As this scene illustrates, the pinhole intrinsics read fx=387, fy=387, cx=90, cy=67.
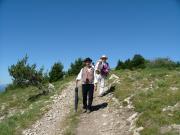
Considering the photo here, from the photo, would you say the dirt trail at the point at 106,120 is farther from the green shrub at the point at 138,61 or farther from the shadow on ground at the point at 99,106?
the green shrub at the point at 138,61

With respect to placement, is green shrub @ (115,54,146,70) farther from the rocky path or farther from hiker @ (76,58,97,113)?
hiker @ (76,58,97,113)

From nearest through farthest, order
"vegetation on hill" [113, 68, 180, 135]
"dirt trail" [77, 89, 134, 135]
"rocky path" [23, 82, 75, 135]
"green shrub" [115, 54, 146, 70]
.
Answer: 1. "vegetation on hill" [113, 68, 180, 135]
2. "dirt trail" [77, 89, 134, 135]
3. "rocky path" [23, 82, 75, 135]
4. "green shrub" [115, 54, 146, 70]

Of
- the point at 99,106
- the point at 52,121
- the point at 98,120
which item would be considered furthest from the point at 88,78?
the point at 52,121

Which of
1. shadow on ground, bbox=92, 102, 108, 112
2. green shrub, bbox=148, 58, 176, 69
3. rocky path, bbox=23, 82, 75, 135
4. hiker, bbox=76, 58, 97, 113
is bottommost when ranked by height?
rocky path, bbox=23, 82, 75, 135

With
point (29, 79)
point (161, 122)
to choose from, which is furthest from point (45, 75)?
point (161, 122)

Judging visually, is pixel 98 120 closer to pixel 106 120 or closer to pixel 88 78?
pixel 106 120

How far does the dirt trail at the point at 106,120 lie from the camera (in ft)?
54.9

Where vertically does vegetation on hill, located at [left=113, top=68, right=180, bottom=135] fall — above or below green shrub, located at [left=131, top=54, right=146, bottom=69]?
below

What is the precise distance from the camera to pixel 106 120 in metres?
18.6

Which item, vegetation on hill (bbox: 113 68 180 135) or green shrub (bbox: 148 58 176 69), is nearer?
vegetation on hill (bbox: 113 68 180 135)

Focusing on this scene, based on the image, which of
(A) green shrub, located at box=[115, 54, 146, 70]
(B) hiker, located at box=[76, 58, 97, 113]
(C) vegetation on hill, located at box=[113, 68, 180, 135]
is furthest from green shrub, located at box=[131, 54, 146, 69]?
(B) hiker, located at box=[76, 58, 97, 113]

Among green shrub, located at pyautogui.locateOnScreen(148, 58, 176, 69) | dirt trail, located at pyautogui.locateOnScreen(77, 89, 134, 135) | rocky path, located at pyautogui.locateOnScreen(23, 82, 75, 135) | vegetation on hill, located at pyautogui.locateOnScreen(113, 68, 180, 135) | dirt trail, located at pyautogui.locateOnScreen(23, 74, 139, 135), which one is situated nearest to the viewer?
vegetation on hill, located at pyautogui.locateOnScreen(113, 68, 180, 135)

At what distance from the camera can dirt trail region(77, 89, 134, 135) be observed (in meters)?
16.7

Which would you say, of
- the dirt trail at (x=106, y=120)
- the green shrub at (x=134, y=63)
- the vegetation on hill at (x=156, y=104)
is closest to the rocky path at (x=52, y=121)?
the dirt trail at (x=106, y=120)
